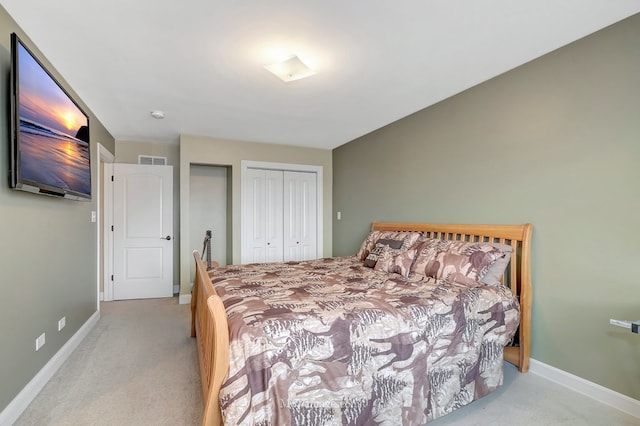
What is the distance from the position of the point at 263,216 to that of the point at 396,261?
261 centimetres

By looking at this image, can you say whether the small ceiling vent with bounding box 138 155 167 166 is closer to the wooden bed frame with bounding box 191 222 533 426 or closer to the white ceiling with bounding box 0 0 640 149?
the white ceiling with bounding box 0 0 640 149

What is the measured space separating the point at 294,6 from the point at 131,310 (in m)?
4.13

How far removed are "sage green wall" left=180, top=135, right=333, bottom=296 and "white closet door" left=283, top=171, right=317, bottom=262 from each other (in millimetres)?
203

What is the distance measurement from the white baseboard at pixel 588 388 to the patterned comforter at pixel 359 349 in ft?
1.46

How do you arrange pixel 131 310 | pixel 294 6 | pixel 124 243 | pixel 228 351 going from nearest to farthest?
pixel 228 351 → pixel 294 6 → pixel 131 310 → pixel 124 243

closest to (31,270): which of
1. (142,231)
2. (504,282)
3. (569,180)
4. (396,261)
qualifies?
(142,231)

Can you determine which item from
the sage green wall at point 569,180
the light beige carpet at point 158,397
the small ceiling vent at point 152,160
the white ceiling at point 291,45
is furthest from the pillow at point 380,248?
the small ceiling vent at point 152,160

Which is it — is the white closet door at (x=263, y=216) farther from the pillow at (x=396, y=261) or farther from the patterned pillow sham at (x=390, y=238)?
the pillow at (x=396, y=261)

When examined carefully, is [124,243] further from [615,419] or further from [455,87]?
[615,419]

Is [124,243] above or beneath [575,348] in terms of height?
above

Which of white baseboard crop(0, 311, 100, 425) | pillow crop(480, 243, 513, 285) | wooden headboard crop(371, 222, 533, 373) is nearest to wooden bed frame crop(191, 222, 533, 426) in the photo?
wooden headboard crop(371, 222, 533, 373)

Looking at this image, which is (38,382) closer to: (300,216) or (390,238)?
(390,238)

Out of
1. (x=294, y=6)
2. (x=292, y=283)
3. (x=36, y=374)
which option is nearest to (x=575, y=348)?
(x=292, y=283)

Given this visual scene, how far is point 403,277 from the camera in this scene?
2.62 meters
